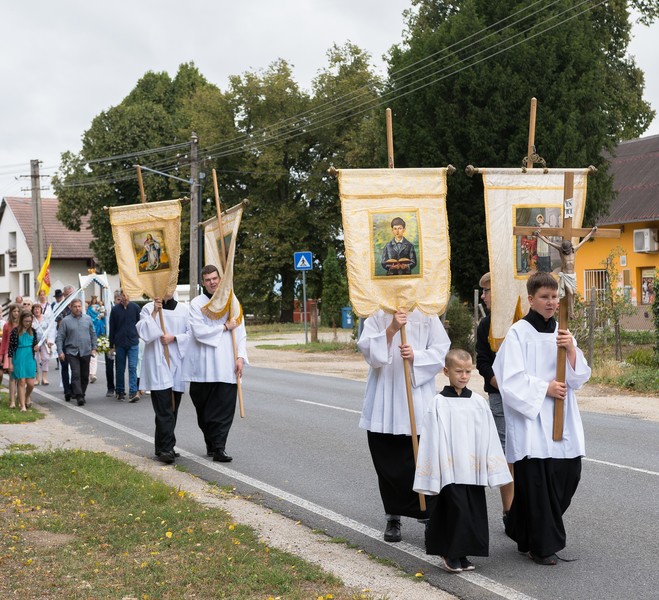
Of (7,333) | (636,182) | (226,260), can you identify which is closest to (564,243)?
(226,260)

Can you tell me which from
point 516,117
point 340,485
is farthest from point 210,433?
point 516,117

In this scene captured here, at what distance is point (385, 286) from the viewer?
22.7ft

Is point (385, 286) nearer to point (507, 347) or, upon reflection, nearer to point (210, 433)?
point (507, 347)

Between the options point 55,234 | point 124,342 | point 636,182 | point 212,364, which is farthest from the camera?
point 55,234

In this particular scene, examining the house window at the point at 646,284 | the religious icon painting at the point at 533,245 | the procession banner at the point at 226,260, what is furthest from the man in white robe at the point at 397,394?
the house window at the point at 646,284

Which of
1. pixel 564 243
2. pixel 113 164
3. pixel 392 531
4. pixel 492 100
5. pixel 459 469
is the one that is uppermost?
pixel 113 164

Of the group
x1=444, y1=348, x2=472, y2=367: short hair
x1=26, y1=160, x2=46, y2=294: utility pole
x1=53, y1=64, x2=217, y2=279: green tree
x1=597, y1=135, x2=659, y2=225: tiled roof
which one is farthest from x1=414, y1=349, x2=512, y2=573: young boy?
x1=53, y1=64, x2=217, y2=279: green tree

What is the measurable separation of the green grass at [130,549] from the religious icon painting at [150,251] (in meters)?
2.60

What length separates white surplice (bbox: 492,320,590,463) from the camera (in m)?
6.20

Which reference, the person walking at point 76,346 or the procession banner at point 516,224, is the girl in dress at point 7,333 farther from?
the procession banner at point 516,224

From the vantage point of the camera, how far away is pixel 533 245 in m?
7.09

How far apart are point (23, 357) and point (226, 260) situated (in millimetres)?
6759

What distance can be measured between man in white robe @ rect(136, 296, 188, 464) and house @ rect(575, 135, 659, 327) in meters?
28.3

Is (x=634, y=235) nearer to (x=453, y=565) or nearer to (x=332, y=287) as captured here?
(x=332, y=287)
